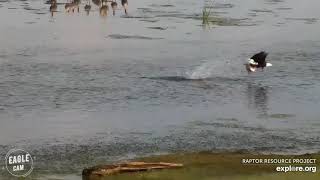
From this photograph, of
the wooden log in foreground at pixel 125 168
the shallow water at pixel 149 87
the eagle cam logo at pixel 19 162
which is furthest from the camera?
the shallow water at pixel 149 87

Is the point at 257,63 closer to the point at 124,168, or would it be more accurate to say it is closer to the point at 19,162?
the point at 19,162

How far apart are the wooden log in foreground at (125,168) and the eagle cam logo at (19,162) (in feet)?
3.76

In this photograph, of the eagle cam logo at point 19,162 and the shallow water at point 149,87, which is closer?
the eagle cam logo at point 19,162

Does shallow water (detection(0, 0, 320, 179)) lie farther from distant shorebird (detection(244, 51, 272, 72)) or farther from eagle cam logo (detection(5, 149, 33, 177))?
distant shorebird (detection(244, 51, 272, 72))

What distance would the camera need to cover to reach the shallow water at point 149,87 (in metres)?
12.5

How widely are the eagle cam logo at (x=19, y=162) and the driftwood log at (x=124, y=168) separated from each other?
3.76 ft

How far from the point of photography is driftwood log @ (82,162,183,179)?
968 centimetres

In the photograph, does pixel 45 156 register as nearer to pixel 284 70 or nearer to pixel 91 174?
pixel 91 174

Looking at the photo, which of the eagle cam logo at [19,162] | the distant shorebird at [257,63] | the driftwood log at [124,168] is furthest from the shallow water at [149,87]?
the driftwood log at [124,168]

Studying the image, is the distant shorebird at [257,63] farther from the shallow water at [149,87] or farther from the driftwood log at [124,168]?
the driftwood log at [124,168]

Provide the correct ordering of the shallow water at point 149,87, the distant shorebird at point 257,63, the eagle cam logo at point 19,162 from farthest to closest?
the distant shorebird at point 257,63 < the shallow water at point 149,87 < the eagle cam logo at point 19,162

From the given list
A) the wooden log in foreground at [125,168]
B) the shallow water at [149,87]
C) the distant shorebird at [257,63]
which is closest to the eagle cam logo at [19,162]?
the shallow water at [149,87]

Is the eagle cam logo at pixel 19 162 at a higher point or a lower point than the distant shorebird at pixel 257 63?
lower

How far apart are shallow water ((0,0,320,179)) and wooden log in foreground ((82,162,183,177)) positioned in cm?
93
